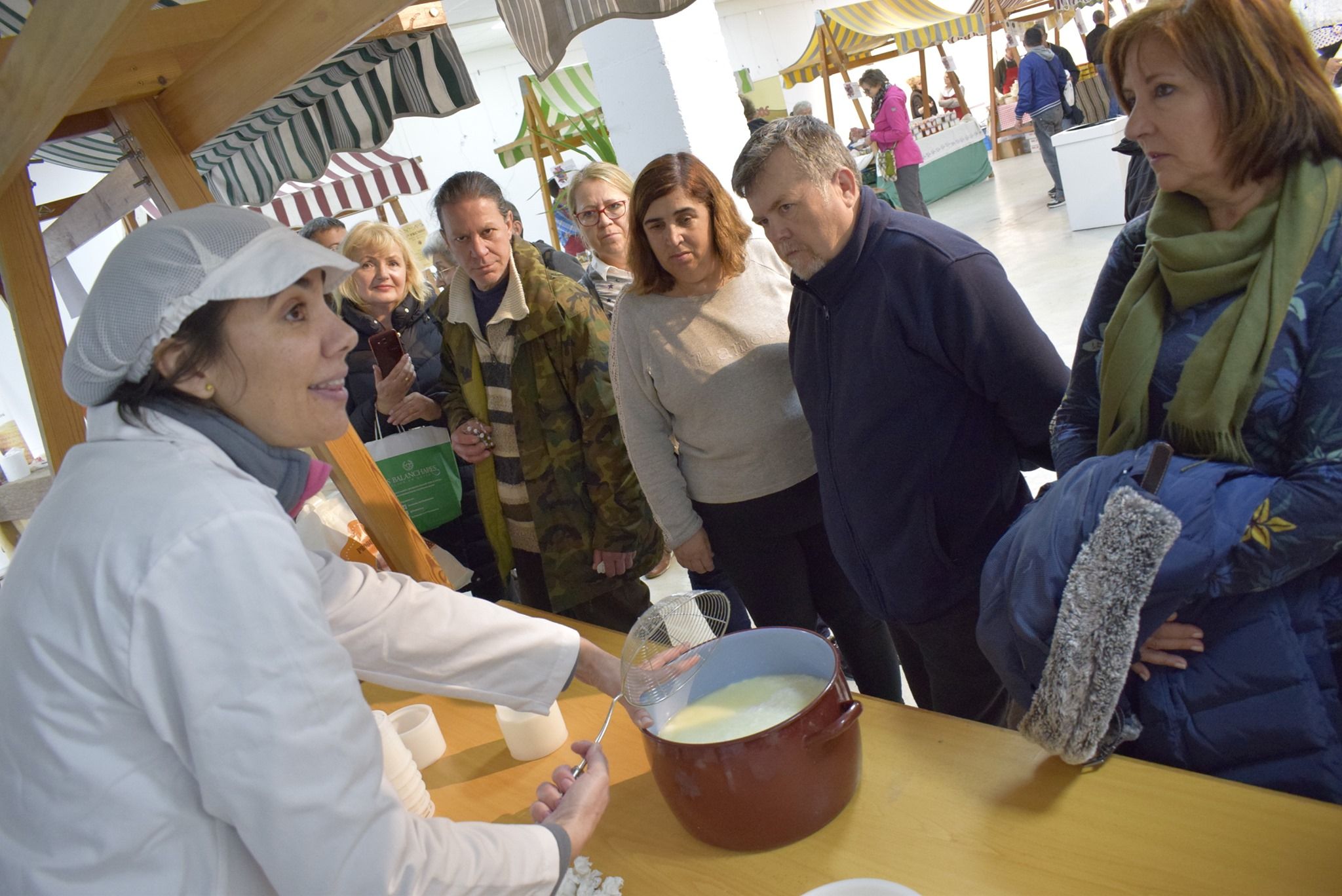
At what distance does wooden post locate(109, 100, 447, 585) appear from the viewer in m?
1.89

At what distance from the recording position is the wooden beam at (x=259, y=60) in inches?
52.5

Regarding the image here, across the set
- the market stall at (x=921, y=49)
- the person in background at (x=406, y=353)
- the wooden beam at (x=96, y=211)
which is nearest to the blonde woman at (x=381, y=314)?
the person in background at (x=406, y=353)

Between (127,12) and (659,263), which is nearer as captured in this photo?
(127,12)

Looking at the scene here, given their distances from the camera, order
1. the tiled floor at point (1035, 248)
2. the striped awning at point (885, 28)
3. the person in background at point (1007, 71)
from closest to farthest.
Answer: the tiled floor at point (1035, 248), the person in background at point (1007, 71), the striped awning at point (885, 28)

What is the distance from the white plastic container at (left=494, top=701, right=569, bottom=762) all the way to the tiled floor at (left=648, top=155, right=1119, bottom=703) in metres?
1.53

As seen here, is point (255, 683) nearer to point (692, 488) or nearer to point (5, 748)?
point (5, 748)

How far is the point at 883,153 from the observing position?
28.6 feet

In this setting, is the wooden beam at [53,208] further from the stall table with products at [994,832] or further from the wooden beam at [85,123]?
the stall table with products at [994,832]

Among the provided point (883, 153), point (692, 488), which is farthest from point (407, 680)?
point (883, 153)

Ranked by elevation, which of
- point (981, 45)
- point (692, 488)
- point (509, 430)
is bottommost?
point (981, 45)

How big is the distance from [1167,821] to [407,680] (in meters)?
0.95

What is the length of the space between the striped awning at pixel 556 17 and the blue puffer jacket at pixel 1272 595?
29.8 inches

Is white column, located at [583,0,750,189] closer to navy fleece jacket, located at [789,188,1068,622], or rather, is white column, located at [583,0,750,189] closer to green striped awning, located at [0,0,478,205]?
green striped awning, located at [0,0,478,205]

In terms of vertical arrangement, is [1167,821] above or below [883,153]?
above
